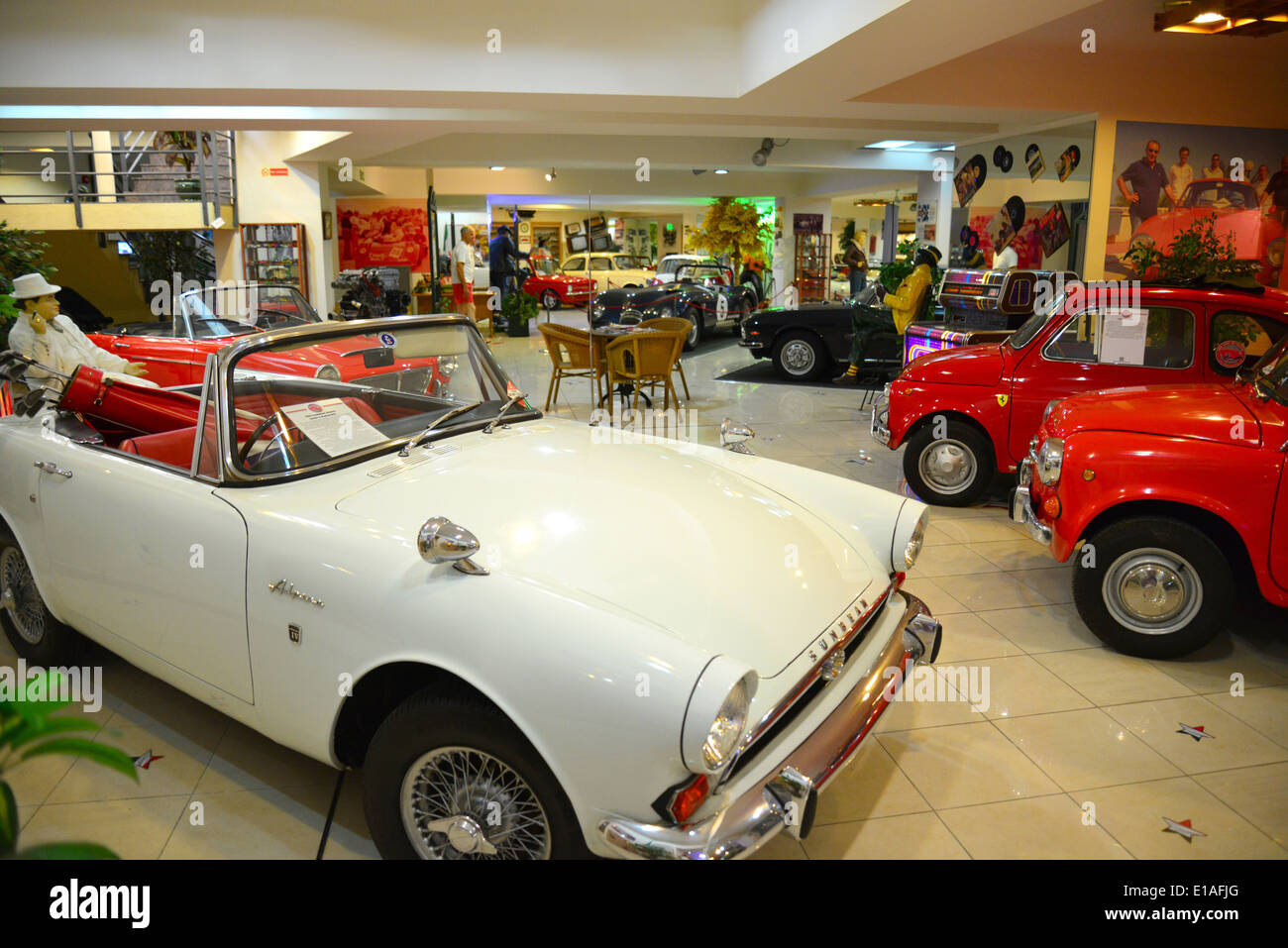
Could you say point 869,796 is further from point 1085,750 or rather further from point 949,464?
point 949,464

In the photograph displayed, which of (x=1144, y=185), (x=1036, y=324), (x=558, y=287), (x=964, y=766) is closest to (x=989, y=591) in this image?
(x=964, y=766)

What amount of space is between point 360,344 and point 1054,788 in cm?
279

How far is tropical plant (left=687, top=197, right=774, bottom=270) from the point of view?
17797mm

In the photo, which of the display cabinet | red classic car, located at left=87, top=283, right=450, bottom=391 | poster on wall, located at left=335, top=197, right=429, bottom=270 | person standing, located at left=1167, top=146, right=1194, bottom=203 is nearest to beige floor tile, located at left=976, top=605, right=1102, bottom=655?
red classic car, located at left=87, top=283, right=450, bottom=391

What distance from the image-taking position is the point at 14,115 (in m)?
9.43

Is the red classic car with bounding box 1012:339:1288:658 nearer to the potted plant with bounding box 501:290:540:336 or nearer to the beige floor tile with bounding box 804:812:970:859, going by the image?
the beige floor tile with bounding box 804:812:970:859

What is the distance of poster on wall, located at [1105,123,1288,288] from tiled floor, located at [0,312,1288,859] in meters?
6.11

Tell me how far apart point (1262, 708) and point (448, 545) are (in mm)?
3162

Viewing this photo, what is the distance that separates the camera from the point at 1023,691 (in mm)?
3520

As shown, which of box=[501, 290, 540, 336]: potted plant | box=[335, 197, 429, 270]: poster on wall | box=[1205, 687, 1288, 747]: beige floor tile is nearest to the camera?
box=[1205, 687, 1288, 747]: beige floor tile

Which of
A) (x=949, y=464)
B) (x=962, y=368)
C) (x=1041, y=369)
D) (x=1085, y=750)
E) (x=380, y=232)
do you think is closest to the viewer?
(x=1085, y=750)

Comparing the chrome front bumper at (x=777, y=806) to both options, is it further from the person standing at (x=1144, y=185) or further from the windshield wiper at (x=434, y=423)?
the person standing at (x=1144, y=185)

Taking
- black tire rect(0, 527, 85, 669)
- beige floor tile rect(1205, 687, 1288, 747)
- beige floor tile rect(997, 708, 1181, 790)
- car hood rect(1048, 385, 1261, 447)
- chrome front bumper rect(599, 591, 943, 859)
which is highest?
car hood rect(1048, 385, 1261, 447)
